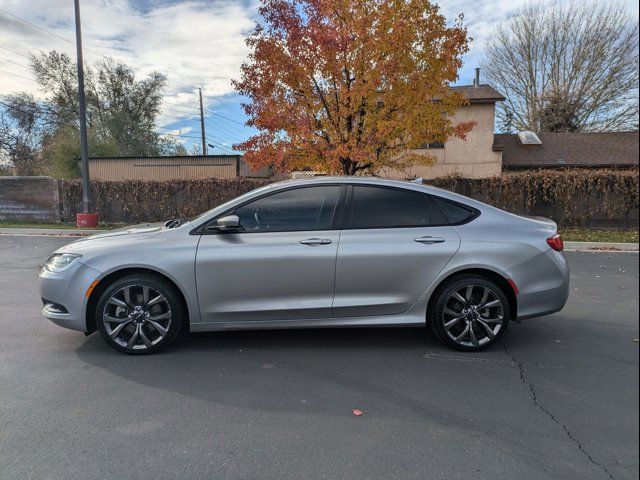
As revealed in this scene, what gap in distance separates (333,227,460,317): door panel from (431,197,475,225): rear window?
23 cm

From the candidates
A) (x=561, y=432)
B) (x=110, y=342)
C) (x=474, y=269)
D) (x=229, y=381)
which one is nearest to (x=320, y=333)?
(x=229, y=381)

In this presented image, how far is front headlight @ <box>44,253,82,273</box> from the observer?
4059 millimetres

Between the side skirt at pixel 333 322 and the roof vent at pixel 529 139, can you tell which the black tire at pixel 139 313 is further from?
the roof vent at pixel 529 139

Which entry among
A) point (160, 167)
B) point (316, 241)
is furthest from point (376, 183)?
point (160, 167)

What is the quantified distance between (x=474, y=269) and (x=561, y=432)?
1.65m

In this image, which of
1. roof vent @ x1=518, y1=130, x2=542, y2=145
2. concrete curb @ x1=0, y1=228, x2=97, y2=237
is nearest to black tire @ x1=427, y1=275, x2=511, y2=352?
concrete curb @ x1=0, y1=228, x2=97, y2=237

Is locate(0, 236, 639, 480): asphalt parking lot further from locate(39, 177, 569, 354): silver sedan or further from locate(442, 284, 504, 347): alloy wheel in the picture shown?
locate(39, 177, 569, 354): silver sedan

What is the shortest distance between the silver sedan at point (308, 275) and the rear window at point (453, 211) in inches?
2.2

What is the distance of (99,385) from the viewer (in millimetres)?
3512

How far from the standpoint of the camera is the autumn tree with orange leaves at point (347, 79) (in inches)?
447

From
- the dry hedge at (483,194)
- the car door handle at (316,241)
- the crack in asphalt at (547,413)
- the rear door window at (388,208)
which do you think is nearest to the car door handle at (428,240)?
the rear door window at (388,208)

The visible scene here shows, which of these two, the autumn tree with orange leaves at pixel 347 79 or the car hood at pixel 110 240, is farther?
the autumn tree with orange leaves at pixel 347 79

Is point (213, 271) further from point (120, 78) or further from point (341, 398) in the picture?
point (120, 78)

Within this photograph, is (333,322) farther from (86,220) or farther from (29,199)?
(29,199)
